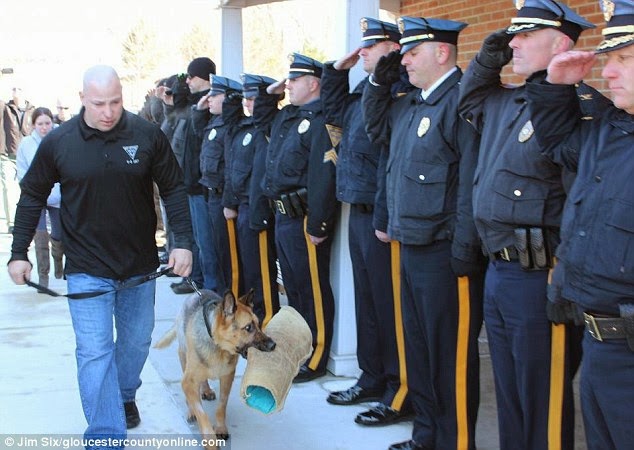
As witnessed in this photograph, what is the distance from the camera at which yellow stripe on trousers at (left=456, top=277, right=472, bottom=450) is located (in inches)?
164

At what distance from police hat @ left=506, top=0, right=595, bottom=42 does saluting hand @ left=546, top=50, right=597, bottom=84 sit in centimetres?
26

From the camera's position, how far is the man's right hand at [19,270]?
14.6 feet

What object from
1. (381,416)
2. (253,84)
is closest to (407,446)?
(381,416)

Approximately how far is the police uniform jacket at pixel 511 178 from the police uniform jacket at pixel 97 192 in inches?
72.3

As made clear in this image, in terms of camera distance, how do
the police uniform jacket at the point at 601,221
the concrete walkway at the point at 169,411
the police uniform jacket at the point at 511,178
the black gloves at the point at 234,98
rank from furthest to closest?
the black gloves at the point at 234,98 < the concrete walkway at the point at 169,411 < the police uniform jacket at the point at 511,178 < the police uniform jacket at the point at 601,221

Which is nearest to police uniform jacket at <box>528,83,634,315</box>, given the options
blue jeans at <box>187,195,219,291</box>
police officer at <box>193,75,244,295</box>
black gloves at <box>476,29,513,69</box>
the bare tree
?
black gloves at <box>476,29,513,69</box>

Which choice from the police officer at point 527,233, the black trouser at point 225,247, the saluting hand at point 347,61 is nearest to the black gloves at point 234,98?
the black trouser at point 225,247

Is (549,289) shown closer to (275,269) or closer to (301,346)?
(301,346)

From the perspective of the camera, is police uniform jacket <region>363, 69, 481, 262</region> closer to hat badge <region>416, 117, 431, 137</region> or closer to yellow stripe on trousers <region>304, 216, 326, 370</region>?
hat badge <region>416, 117, 431, 137</region>

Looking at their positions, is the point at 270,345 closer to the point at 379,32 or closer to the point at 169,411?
the point at 169,411

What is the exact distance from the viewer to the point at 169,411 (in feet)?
17.8

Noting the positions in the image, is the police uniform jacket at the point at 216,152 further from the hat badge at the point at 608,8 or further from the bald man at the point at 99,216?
the hat badge at the point at 608,8

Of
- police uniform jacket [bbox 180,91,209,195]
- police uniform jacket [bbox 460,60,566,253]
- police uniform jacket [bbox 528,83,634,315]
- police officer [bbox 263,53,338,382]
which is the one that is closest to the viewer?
police uniform jacket [bbox 528,83,634,315]

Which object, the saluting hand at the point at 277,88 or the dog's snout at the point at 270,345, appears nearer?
the dog's snout at the point at 270,345
